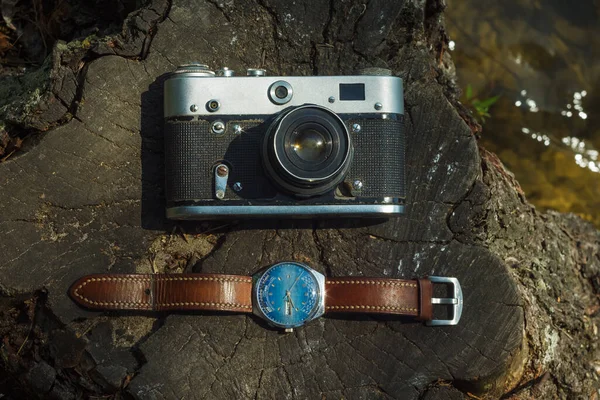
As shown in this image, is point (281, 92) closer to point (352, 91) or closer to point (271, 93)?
point (271, 93)

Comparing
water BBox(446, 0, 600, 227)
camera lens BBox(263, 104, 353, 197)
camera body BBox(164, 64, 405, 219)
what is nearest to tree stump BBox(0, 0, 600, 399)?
camera body BBox(164, 64, 405, 219)

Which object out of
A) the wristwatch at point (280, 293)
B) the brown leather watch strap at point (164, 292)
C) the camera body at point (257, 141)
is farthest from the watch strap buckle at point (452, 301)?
the brown leather watch strap at point (164, 292)

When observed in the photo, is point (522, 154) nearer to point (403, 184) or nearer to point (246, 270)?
point (403, 184)

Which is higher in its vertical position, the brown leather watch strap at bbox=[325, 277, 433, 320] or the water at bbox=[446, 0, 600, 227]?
the water at bbox=[446, 0, 600, 227]

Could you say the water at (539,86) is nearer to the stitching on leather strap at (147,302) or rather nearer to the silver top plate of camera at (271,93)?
the silver top plate of camera at (271,93)

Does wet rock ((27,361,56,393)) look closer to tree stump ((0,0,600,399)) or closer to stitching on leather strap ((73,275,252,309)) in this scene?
tree stump ((0,0,600,399))

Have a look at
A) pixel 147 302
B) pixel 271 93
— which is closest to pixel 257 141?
pixel 271 93
